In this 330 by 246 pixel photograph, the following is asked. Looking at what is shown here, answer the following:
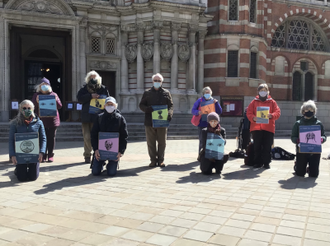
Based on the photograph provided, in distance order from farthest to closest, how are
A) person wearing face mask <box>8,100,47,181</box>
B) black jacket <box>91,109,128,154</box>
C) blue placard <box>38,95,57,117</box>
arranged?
1. blue placard <box>38,95,57,117</box>
2. black jacket <box>91,109,128,154</box>
3. person wearing face mask <box>8,100,47,181</box>

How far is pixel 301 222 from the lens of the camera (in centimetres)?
397

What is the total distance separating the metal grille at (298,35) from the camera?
77.6ft

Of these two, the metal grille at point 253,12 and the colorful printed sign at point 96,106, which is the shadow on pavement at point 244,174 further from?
the metal grille at point 253,12

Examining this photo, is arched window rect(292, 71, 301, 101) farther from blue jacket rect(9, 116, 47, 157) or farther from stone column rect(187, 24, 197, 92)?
blue jacket rect(9, 116, 47, 157)

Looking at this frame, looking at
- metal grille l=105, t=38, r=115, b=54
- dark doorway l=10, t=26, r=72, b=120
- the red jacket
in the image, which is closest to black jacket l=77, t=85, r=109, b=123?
the red jacket

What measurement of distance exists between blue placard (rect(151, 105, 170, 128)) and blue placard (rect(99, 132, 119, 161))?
1.41m

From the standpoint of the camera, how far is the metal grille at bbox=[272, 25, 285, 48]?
23250 millimetres

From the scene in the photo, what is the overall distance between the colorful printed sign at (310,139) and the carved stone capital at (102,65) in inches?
545

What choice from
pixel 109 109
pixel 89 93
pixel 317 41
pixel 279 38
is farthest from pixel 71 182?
pixel 317 41

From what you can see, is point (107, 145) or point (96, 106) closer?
point (107, 145)

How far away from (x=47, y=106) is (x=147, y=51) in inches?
432

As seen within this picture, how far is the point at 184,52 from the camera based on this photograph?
61.6ft

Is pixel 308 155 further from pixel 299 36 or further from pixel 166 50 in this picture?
pixel 299 36

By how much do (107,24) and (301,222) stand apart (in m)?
16.9
